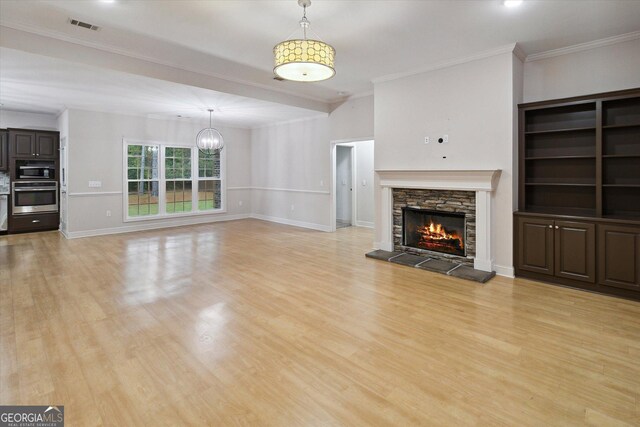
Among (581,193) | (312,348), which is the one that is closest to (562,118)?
(581,193)

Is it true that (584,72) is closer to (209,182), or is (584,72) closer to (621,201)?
(621,201)

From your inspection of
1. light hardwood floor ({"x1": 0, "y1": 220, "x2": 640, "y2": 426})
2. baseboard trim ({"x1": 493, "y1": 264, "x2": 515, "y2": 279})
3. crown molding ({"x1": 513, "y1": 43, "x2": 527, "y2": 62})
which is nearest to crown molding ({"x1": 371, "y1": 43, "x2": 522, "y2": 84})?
crown molding ({"x1": 513, "y1": 43, "x2": 527, "y2": 62})

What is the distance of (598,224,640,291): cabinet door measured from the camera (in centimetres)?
362

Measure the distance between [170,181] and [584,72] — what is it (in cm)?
852

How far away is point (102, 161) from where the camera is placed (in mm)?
7609

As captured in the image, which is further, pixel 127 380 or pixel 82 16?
pixel 82 16

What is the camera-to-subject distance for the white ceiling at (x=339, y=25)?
3.41m

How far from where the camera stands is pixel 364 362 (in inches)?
97.3

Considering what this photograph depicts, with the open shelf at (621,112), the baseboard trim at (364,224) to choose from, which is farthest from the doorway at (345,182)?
the open shelf at (621,112)

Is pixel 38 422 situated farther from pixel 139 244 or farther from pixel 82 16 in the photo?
pixel 139 244

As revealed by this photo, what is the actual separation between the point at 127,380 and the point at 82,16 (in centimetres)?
368

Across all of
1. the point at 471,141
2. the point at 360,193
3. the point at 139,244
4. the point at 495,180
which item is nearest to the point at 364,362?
the point at 495,180

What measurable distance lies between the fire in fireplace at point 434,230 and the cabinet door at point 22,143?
8173 mm

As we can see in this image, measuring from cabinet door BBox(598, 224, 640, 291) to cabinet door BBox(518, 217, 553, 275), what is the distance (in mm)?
489
